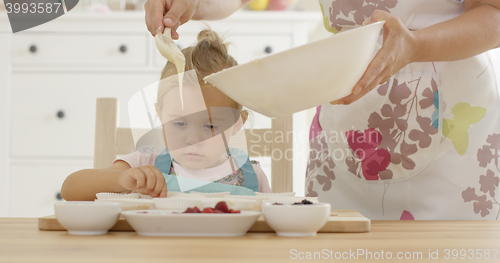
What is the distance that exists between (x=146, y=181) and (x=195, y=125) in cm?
16

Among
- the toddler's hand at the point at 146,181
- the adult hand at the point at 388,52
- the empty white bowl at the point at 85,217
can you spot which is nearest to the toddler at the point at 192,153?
the toddler's hand at the point at 146,181

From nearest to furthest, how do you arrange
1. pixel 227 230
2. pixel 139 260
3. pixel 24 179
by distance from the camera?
pixel 139 260 < pixel 227 230 < pixel 24 179

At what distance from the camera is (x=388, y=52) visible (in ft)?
1.97

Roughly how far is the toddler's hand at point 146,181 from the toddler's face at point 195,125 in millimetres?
124

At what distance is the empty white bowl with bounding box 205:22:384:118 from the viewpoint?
0.48 metres

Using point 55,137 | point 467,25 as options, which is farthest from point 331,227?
point 55,137

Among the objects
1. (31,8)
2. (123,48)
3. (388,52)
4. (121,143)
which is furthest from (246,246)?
(31,8)

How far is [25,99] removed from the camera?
1867 millimetres

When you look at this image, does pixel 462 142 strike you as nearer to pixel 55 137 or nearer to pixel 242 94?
pixel 242 94

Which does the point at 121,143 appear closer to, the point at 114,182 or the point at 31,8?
the point at 114,182

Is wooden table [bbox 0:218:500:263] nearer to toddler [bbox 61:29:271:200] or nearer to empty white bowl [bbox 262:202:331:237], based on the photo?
empty white bowl [bbox 262:202:331:237]

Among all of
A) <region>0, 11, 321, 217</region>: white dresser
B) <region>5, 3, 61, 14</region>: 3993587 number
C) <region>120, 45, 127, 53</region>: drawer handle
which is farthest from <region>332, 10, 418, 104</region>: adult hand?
<region>5, 3, 61, 14</region>: 3993587 number

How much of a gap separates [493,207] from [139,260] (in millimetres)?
750

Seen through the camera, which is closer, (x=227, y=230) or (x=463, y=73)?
(x=227, y=230)
